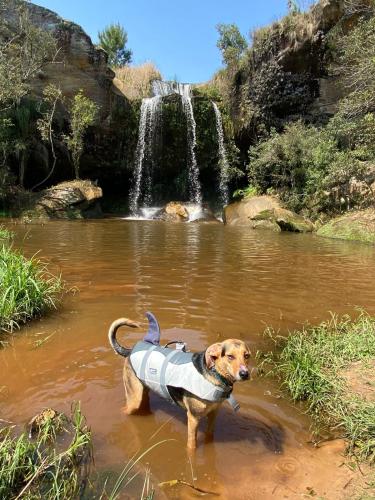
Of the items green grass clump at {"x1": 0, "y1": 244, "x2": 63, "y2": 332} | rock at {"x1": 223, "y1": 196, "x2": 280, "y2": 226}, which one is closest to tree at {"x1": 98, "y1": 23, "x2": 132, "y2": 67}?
rock at {"x1": 223, "y1": 196, "x2": 280, "y2": 226}

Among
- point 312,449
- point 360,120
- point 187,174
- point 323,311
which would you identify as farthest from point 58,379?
point 187,174

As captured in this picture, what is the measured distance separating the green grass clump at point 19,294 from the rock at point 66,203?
13.8 m

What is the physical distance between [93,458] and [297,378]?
178 centimetres

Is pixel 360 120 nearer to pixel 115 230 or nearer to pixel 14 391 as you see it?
pixel 115 230

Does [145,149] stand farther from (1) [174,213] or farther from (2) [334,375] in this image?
(2) [334,375]

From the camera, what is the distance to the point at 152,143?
24203mm

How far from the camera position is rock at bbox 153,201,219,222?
21.0 m

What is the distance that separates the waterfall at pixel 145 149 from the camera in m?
23.7

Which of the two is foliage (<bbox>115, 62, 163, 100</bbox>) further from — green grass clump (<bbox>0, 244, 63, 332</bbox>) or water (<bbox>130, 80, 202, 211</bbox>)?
green grass clump (<bbox>0, 244, 63, 332</bbox>)

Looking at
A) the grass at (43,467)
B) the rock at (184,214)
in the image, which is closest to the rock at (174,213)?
the rock at (184,214)

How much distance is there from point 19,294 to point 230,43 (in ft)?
72.5

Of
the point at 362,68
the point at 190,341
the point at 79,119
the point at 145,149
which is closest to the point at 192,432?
the point at 190,341

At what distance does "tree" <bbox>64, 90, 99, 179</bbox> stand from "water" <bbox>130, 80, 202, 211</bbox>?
130 inches

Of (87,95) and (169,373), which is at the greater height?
(87,95)
